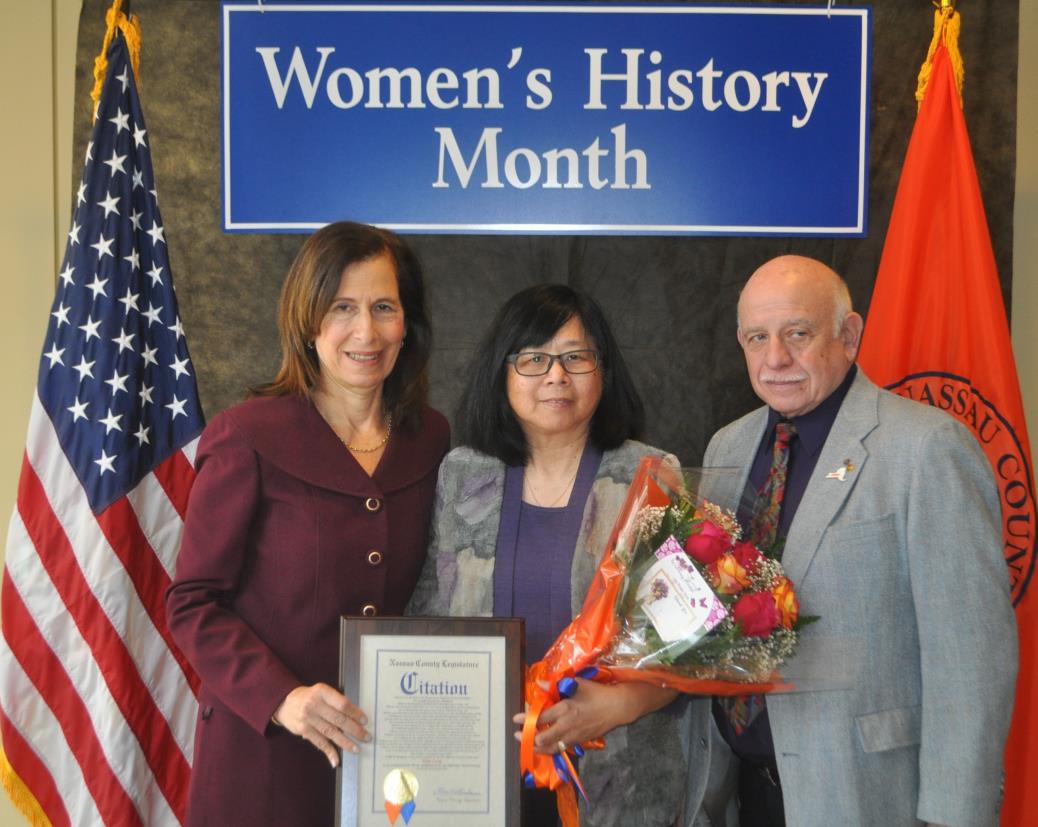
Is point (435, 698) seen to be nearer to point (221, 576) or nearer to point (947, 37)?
point (221, 576)

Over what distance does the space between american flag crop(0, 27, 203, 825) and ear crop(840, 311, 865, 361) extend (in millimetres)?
1807

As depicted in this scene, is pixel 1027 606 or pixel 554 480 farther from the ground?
pixel 554 480

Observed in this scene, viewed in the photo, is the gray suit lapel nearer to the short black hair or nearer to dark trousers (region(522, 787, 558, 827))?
the short black hair

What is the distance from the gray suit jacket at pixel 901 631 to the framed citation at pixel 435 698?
55 cm

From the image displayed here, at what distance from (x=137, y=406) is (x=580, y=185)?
57.4 inches

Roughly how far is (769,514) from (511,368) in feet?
2.00

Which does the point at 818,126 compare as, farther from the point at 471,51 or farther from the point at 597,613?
the point at 597,613

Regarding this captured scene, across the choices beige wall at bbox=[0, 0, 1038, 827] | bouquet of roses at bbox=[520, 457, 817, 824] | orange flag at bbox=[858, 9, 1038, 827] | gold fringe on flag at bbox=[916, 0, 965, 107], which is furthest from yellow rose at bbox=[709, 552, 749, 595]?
beige wall at bbox=[0, 0, 1038, 827]

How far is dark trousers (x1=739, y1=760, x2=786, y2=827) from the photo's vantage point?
2.10 meters

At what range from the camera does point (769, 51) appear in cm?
310

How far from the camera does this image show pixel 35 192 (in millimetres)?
3447

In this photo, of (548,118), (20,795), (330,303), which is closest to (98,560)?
(20,795)

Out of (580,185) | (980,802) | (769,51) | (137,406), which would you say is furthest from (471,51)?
(980,802)

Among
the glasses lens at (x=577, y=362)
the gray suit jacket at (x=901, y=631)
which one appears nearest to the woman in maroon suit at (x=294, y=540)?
the glasses lens at (x=577, y=362)
